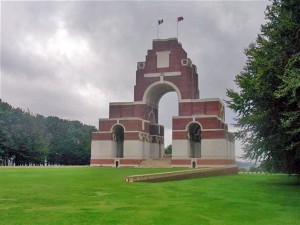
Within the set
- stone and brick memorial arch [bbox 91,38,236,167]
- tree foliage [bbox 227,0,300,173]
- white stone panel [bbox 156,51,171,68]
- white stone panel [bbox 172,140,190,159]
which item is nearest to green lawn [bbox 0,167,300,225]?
tree foliage [bbox 227,0,300,173]

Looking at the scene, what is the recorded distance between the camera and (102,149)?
50812 mm

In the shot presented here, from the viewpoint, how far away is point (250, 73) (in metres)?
21.5

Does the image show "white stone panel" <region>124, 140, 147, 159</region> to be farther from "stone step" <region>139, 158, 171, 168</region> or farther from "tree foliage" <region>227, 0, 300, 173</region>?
"tree foliage" <region>227, 0, 300, 173</region>

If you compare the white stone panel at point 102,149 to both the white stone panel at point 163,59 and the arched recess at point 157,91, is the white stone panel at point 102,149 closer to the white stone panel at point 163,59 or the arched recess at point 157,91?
the arched recess at point 157,91

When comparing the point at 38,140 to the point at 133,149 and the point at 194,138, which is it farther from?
the point at 194,138

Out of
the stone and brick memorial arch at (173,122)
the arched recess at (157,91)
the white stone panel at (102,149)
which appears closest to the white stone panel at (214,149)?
the stone and brick memorial arch at (173,122)

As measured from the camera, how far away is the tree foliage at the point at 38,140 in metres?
57.1

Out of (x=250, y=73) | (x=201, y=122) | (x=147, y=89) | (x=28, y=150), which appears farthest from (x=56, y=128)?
(x=250, y=73)

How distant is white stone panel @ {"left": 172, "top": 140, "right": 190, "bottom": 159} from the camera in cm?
4650

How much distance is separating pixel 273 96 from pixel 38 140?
48.2m

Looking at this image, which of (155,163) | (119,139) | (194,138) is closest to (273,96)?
(155,163)

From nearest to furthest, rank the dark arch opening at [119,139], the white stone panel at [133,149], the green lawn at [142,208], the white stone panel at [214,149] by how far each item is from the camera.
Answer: the green lawn at [142,208], the white stone panel at [214,149], the white stone panel at [133,149], the dark arch opening at [119,139]

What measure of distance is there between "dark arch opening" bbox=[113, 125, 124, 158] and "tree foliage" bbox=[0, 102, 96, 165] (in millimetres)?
14983

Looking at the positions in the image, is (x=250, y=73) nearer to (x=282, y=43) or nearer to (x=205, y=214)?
(x=282, y=43)
